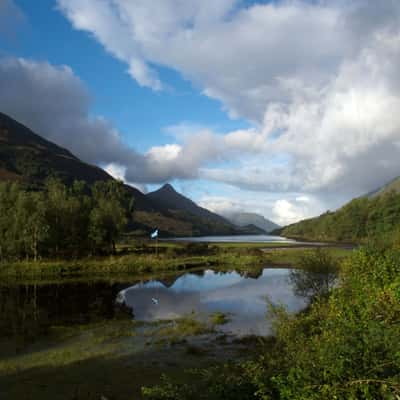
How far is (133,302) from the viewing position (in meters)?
43.9

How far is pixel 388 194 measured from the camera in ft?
632

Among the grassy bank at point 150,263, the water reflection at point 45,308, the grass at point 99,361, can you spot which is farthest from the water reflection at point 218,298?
the grassy bank at point 150,263

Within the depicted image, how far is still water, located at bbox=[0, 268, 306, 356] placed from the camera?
103 ft

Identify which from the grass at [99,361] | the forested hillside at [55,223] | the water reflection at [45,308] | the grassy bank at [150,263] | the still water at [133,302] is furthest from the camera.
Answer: the forested hillside at [55,223]

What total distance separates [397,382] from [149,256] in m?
76.0

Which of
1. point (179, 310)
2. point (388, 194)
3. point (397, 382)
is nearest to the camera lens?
point (397, 382)

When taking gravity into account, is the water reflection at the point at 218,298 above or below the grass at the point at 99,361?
below

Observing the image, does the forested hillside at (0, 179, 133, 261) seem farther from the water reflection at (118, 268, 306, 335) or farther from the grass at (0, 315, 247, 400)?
the grass at (0, 315, 247, 400)

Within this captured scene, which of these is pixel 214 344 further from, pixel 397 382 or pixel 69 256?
pixel 69 256

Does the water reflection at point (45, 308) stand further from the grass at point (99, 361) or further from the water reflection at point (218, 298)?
the water reflection at point (218, 298)

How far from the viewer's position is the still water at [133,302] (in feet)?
103

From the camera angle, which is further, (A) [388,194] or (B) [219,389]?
(A) [388,194]

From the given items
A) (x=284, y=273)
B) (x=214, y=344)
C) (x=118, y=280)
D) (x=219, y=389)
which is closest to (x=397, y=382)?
(x=219, y=389)

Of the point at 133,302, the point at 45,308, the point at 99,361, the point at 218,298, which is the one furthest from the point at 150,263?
the point at 99,361
